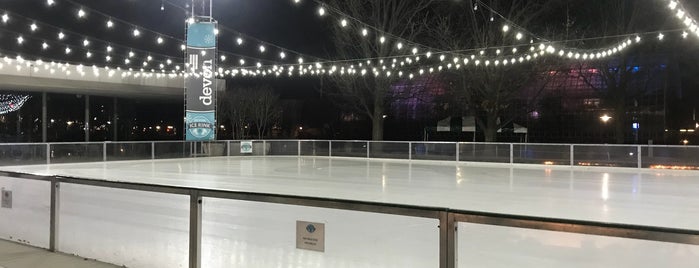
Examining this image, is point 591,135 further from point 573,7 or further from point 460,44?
point 460,44

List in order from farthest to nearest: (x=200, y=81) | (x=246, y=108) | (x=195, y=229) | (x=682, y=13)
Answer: (x=246, y=108), (x=200, y=81), (x=682, y=13), (x=195, y=229)

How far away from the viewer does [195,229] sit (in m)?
4.31

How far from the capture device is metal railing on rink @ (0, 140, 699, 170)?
1858 centimetres

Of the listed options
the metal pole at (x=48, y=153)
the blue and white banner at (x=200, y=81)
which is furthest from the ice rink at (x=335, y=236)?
the metal pole at (x=48, y=153)

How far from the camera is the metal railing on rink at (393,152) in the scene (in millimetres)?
18578

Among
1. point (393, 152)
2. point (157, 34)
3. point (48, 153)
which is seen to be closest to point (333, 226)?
point (48, 153)

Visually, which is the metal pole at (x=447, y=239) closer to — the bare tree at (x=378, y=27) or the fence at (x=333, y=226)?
the fence at (x=333, y=226)

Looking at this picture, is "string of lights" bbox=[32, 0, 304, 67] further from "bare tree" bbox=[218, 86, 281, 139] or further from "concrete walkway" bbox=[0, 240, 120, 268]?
"concrete walkway" bbox=[0, 240, 120, 268]

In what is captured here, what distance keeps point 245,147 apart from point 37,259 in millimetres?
21735

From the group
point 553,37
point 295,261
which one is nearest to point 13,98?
point 553,37

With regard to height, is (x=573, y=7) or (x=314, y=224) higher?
(x=573, y=7)

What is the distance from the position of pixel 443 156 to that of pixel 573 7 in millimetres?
12786

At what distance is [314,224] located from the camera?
371 centimetres

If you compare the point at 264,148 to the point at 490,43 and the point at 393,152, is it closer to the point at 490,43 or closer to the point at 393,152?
the point at 393,152
